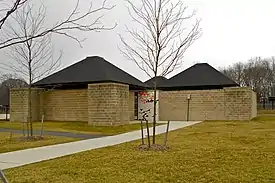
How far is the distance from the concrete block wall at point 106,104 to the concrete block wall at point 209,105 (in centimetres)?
750

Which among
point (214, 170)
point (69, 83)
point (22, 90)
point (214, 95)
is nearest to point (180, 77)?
point (214, 95)

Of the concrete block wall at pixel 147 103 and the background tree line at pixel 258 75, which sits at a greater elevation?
the background tree line at pixel 258 75

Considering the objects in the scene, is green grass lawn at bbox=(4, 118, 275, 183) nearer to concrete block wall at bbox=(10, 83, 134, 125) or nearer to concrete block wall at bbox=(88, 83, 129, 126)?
concrete block wall at bbox=(88, 83, 129, 126)

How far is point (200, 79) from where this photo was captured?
103 feet

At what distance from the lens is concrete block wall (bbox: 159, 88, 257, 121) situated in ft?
81.1

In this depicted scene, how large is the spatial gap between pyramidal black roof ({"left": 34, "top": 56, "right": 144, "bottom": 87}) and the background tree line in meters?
27.9

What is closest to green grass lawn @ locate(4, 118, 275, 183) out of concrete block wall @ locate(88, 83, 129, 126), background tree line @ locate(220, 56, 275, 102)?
concrete block wall @ locate(88, 83, 129, 126)

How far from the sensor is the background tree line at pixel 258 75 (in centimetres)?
5084

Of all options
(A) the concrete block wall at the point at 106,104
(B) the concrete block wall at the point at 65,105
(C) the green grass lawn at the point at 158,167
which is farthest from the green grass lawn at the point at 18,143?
(B) the concrete block wall at the point at 65,105

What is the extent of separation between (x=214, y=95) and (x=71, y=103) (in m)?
10.1

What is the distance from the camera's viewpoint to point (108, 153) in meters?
9.43

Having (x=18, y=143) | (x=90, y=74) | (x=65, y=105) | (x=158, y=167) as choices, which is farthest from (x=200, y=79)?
(x=158, y=167)

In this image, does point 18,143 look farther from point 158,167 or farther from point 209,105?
point 209,105

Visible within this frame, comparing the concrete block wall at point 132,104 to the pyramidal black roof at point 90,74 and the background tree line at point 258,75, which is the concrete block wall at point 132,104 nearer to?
the pyramidal black roof at point 90,74
